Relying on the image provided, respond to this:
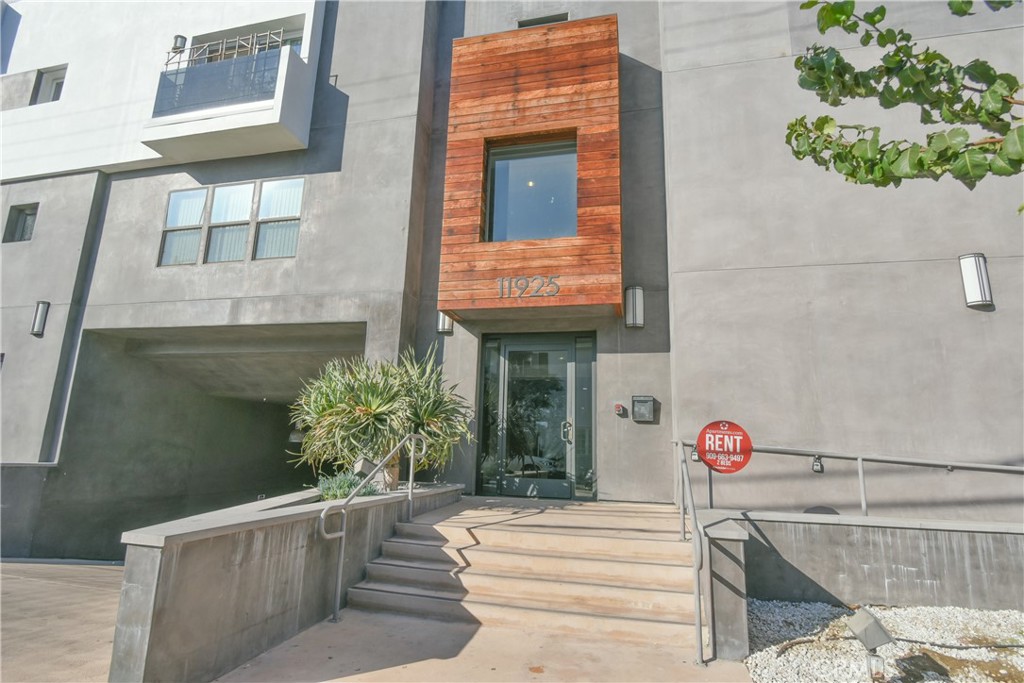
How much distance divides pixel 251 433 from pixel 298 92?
711 centimetres

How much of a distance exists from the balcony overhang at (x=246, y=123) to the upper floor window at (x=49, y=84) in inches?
144

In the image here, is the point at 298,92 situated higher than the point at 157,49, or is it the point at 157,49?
the point at 157,49

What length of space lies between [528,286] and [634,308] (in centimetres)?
148

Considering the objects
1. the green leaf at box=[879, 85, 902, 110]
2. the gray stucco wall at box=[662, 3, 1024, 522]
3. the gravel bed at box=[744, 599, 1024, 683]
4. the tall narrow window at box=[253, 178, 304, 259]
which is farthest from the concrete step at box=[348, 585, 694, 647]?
the tall narrow window at box=[253, 178, 304, 259]

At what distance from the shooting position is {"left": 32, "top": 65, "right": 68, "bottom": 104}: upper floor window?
9930 millimetres

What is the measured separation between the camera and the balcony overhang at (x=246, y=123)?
7.78 m

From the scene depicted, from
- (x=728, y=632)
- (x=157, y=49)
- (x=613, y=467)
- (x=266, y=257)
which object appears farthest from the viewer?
(x=157, y=49)

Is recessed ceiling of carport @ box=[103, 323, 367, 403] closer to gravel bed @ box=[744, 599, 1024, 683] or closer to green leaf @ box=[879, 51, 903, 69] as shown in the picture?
gravel bed @ box=[744, 599, 1024, 683]

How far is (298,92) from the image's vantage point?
8.08 meters

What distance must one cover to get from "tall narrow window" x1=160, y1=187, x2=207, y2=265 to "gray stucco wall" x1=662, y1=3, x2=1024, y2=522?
7.38 meters

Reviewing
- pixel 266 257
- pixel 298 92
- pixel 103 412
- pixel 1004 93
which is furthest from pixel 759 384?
pixel 103 412

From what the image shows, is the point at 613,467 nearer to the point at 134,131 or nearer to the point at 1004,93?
the point at 1004,93

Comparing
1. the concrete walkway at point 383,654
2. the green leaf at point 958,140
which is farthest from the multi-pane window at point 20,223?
the green leaf at point 958,140

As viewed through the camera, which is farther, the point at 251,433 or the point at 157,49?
the point at 251,433
